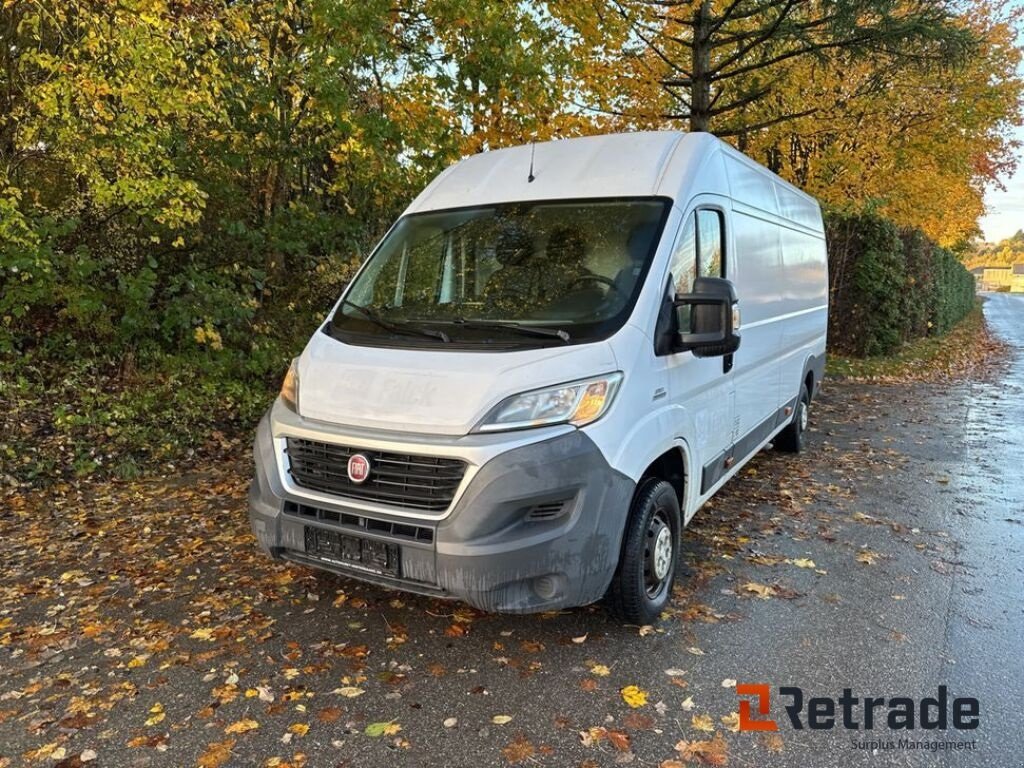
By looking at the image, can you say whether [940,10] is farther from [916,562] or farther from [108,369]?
[108,369]

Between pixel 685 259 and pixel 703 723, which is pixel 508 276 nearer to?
pixel 685 259

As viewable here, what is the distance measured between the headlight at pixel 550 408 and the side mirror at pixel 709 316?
0.69 m

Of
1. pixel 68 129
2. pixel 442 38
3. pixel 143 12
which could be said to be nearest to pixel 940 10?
pixel 442 38

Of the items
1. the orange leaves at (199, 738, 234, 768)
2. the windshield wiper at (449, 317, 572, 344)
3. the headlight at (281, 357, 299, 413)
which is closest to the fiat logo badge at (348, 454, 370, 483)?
the headlight at (281, 357, 299, 413)

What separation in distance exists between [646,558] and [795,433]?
4113mm

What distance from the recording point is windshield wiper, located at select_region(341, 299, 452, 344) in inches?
133

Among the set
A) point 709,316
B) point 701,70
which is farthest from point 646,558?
point 701,70

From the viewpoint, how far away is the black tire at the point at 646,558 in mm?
3404

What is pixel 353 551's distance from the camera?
10.5 ft

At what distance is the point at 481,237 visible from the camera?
13.3ft

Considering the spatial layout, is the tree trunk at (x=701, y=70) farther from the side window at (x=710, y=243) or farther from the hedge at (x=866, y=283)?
A: the side window at (x=710, y=243)

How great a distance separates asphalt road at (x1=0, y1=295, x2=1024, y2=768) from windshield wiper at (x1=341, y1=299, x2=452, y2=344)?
1.49 m

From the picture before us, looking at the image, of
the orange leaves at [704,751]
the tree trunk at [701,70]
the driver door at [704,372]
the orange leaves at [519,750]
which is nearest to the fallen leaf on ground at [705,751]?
the orange leaves at [704,751]

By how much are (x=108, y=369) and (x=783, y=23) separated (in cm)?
1051
